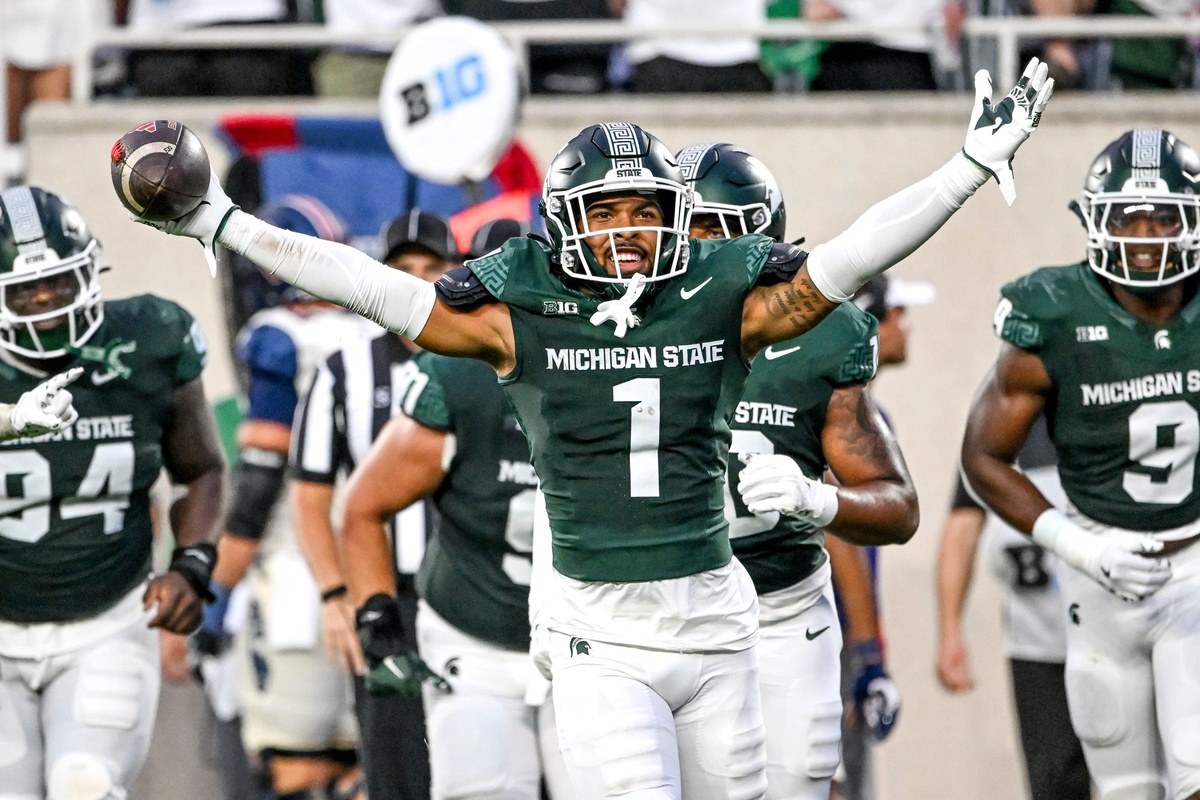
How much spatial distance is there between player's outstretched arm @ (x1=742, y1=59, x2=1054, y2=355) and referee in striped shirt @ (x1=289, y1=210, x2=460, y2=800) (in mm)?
2252

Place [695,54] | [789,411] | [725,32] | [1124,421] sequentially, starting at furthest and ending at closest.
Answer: [695,54] < [725,32] < [1124,421] < [789,411]

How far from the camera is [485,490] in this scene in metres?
5.02

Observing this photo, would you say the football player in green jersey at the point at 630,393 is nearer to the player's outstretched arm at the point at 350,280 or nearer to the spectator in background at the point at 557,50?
the player's outstretched arm at the point at 350,280

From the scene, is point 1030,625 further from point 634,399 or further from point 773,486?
point 634,399

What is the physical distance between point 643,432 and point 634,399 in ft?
0.23

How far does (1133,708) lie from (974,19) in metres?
3.84

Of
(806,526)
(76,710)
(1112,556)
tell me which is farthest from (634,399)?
(76,710)

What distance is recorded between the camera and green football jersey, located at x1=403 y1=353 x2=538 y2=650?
197 inches

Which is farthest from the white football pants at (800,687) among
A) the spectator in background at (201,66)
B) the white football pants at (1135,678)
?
the spectator in background at (201,66)

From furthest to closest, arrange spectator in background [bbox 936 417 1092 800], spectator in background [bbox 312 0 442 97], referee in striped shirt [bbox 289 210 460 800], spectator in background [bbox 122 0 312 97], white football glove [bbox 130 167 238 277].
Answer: spectator in background [bbox 122 0 312 97] < spectator in background [bbox 312 0 442 97] < spectator in background [bbox 936 417 1092 800] < referee in striped shirt [bbox 289 210 460 800] < white football glove [bbox 130 167 238 277]

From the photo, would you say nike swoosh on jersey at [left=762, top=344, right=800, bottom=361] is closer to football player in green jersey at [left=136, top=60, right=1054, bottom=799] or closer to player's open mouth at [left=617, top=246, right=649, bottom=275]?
football player in green jersey at [left=136, top=60, right=1054, bottom=799]

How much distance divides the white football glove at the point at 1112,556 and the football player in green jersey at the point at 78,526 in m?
2.23

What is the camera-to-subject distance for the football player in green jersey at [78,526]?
4.92m

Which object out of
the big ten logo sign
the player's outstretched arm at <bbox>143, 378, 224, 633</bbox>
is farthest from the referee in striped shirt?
the big ten logo sign
